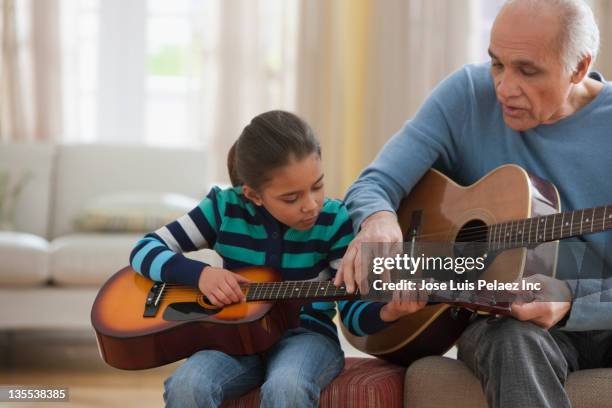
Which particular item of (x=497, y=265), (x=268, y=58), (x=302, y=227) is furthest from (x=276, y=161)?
(x=268, y=58)

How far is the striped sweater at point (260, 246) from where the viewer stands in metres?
1.75

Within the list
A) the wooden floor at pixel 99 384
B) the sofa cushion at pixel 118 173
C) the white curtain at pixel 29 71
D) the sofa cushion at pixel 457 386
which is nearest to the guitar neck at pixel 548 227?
the sofa cushion at pixel 457 386

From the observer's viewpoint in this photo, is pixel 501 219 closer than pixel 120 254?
Yes

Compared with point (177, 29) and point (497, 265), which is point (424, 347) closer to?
point (497, 265)

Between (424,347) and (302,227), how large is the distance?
1.13ft

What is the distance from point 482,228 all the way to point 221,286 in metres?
0.52

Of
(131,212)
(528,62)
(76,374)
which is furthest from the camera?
(131,212)

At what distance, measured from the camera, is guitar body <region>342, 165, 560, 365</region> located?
1.56 metres

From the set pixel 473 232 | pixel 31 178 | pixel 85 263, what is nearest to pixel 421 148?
pixel 473 232

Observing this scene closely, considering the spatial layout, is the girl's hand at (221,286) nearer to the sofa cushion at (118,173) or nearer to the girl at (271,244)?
the girl at (271,244)

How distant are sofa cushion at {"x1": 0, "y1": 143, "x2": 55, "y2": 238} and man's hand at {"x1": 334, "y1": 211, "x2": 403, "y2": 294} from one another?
247cm

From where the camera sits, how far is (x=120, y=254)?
329 centimetres

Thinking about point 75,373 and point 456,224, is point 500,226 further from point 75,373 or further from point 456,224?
point 75,373

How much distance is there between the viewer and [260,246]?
5.88 feet
